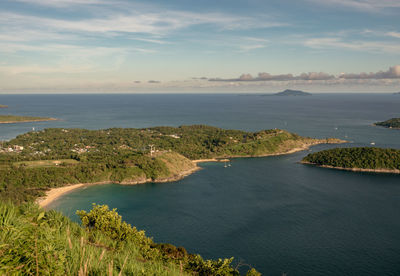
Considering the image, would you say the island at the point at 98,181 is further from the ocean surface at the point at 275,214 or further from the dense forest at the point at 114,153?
the ocean surface at the point at 275,214

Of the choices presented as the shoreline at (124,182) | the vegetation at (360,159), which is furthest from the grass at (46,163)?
the vegetation at (360,159)

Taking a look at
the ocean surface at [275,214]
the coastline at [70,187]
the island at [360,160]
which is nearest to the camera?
the ocean surface at [275,214]

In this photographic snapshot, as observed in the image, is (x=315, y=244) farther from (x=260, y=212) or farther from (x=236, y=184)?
(x=236, y=184)

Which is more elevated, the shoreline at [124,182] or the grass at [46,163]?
the grass at [46,163]

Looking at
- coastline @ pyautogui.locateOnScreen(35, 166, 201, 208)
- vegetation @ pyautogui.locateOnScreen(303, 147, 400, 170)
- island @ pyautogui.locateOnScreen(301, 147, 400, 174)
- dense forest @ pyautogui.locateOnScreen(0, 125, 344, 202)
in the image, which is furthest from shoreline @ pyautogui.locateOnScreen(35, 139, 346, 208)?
island @ pyautogui.locateOnScreen(301, 147, 400, 174)

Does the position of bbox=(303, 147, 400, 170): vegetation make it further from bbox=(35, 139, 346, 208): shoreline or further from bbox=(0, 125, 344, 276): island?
bbox=(0, 125, 344, 276): island

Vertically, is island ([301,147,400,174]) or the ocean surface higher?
island ([301,147,400,174])

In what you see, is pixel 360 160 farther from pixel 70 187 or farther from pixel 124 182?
pixel 70 187
